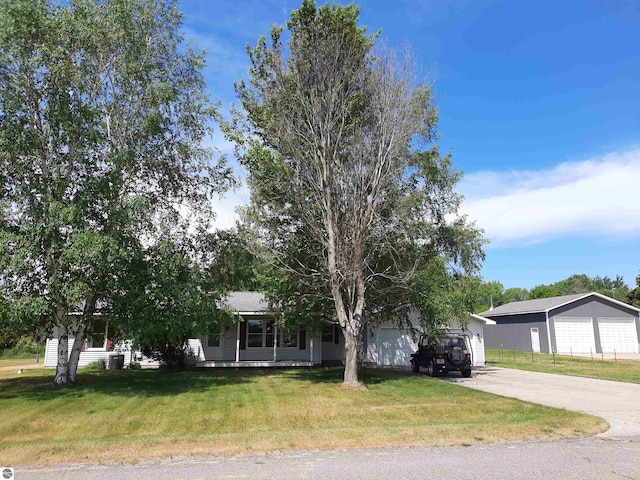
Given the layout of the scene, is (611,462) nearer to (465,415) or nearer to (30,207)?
(465,415)

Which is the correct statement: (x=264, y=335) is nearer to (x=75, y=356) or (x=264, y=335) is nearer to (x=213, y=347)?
(x=213, y=347)

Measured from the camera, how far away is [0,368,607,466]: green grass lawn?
679cm

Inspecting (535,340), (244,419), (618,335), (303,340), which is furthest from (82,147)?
(618,335)

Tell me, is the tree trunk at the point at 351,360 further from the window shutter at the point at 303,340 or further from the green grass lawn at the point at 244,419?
the window shutter at the point at 303,340

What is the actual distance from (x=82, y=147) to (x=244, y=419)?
9.48m

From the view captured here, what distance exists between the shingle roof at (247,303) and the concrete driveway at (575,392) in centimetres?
864

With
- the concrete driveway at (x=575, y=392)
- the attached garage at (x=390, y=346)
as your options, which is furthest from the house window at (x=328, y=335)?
the concrete driveway at (x=575, y=392)

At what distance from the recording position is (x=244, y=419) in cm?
888

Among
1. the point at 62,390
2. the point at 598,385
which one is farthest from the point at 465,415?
the point at 62,390

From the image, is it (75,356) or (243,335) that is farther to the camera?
(243,335)

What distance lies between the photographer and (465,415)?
926 centimetres

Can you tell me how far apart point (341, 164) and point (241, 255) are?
4838 millimetres

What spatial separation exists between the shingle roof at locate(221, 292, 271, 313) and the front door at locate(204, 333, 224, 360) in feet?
5.55

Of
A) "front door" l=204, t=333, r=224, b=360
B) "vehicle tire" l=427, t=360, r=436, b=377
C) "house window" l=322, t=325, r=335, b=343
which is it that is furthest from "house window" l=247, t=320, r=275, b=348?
"vehicle tire" l=427, t=360, r=436, b=377
